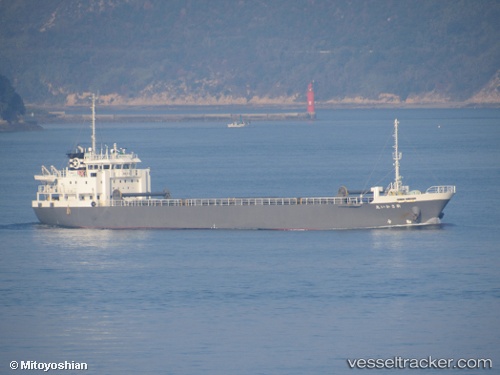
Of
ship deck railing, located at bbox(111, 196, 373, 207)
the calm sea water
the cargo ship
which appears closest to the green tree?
Result: the calm sea water

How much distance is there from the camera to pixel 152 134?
170m

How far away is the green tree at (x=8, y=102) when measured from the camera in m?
173

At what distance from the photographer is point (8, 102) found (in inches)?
6845

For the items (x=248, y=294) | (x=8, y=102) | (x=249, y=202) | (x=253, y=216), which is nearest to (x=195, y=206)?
(x=249, y=202)

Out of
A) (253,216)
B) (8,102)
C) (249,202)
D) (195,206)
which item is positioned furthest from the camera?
(8,102)

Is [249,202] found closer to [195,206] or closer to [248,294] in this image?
[195,206]

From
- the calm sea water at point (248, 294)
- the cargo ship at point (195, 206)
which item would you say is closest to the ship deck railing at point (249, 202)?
the cargo ship at point (195, 206)

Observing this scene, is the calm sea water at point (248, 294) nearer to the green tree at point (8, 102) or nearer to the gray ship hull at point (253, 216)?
the gray ship hull at point (253, 216)

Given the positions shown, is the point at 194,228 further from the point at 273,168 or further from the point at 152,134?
the point at 152,134

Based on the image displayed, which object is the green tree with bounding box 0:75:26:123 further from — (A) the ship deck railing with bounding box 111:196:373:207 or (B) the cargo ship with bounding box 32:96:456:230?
(A) the ship deck railing with bounding box 111:196:373:207

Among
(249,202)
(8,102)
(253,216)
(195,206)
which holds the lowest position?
(253,216)

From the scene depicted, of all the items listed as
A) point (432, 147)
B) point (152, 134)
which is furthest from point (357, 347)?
point (152, 134)

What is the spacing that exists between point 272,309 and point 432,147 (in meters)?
86.5

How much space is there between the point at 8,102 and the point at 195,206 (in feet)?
379
